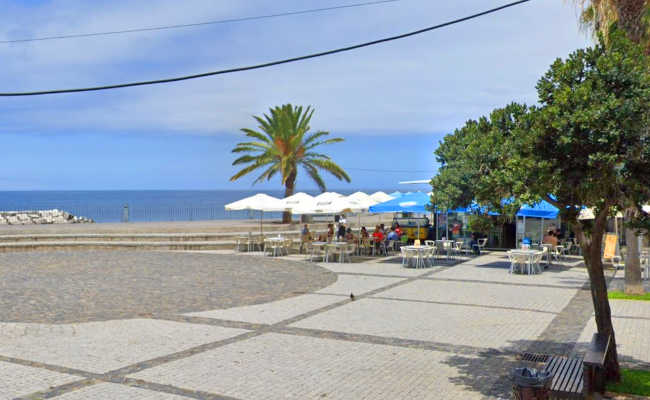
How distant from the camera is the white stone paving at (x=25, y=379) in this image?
666 cm

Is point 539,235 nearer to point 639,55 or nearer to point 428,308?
point 428,308

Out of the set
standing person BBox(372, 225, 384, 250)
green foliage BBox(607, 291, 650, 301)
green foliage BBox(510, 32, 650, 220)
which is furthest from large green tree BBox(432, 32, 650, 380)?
standing person BBox(372, 225, 384, 250)

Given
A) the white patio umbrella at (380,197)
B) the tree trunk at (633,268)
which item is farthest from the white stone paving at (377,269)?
the tree trunk at (633,268)

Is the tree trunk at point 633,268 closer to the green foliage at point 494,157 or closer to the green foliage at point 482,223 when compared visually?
the green foliage at point 482,223

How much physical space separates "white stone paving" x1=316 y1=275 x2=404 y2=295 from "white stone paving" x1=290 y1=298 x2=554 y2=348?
5.81 ft

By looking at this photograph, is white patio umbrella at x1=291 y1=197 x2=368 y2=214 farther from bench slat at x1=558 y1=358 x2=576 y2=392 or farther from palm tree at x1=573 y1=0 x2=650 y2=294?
bench slat at x1=558 y1=358 x2=576 y2=392

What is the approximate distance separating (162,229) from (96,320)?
18264 mm

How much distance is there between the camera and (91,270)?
18.0 m

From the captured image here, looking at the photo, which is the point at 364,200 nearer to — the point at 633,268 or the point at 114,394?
the point at 633,268

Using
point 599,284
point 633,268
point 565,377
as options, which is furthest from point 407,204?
point 565,377

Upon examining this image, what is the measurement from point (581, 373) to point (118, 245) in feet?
74.6

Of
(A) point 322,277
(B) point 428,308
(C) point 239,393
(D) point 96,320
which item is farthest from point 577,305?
(D) point 96,320

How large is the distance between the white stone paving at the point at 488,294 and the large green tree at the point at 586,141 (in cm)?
582

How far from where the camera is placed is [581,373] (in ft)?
21.2
